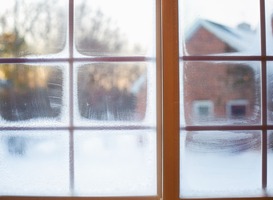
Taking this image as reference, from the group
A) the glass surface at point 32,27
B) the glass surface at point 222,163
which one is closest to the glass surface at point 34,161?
the glass surface at point 32,27

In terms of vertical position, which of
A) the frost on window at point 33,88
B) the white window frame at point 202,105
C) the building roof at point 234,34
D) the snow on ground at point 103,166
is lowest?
the snow on ground at point 103,166

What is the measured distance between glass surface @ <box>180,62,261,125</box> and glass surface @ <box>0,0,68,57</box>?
53 centimetres

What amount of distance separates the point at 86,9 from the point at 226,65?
0.63 m

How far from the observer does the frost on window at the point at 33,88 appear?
1377mm

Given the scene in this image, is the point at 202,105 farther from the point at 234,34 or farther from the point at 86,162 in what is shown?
the point at 86,162

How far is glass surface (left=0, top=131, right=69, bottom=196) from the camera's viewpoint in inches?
54.4

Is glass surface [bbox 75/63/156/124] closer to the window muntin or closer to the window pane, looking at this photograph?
the window muntin

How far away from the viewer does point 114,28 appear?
1387 mm

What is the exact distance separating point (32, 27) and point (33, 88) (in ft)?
0.83

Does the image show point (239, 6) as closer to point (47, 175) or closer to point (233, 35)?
point (233, 35)

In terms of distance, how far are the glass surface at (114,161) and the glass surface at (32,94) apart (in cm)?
15

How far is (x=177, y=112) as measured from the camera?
51.6 inches

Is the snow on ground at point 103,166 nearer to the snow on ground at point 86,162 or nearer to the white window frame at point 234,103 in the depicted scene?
the snow on ground at point 86,162

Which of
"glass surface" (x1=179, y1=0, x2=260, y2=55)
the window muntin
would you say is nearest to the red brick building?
"glass surface" (x1=179, y1=0, x2=260, y2=55)
